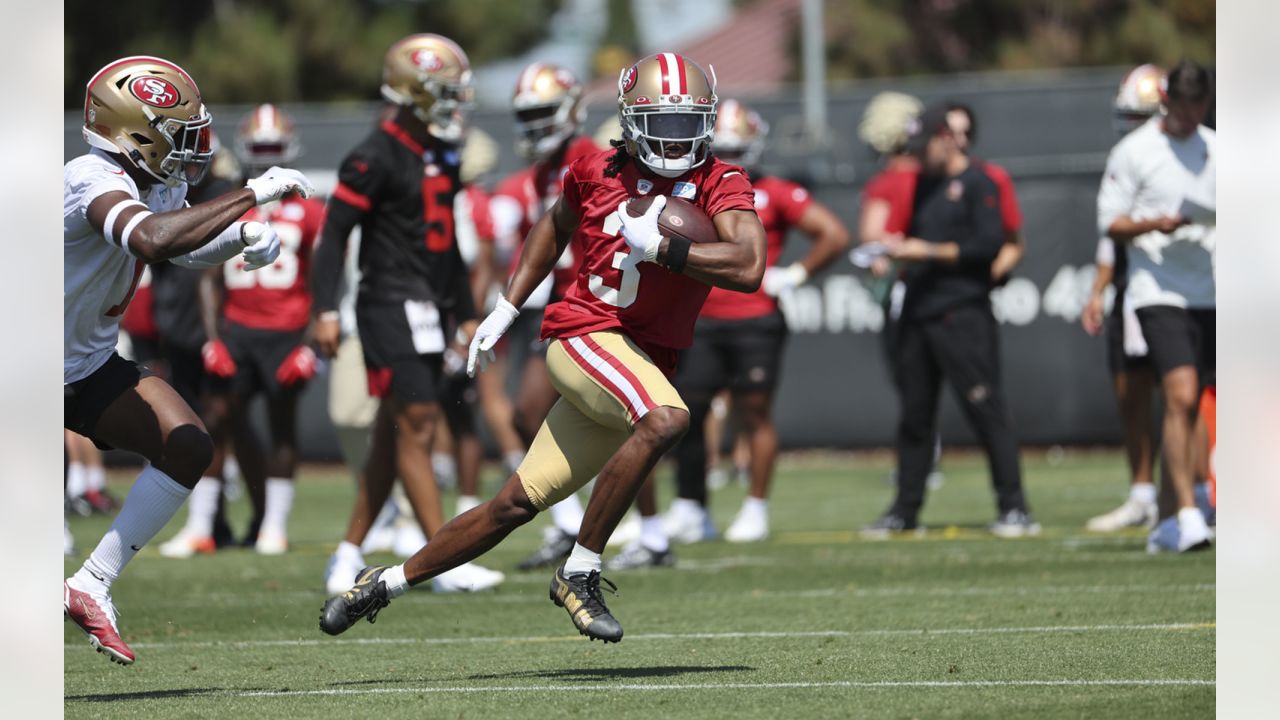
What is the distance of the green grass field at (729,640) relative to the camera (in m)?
5.86

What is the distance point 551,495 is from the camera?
663cm

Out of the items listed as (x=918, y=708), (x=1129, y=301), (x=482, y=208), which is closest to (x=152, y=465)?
(x=918, y=708)

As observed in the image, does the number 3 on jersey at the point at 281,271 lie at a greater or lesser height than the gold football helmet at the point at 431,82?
lesser

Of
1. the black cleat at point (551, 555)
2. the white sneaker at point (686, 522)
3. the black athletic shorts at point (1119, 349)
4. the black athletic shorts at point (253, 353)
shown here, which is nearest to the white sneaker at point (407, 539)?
the black cleat at point (551, 555)

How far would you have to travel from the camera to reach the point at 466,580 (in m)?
9.46

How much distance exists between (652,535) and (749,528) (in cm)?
168

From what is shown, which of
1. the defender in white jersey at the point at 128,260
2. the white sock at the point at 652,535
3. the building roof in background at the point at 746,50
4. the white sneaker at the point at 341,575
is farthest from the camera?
the building roof in background at the point at 746,50

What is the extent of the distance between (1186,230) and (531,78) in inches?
137

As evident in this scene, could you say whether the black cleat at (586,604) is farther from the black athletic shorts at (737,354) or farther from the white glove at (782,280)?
the white glove at (782,280)

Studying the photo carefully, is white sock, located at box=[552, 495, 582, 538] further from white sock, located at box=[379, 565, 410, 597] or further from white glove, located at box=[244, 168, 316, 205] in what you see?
white glove, located at box=[244, 168, 316, 205]

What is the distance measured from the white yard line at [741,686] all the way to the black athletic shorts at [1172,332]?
164 inches

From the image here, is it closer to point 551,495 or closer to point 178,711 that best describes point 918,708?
point 551,495

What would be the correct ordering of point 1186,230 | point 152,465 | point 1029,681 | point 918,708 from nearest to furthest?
point 918,708
point 1029,681
point 152,465
point 1186,230

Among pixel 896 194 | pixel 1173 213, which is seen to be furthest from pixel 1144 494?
pixel 896 194
